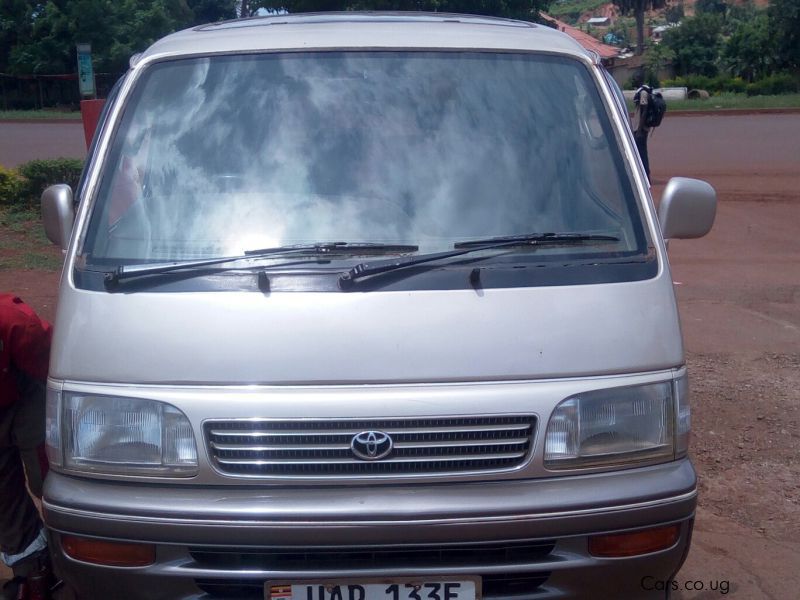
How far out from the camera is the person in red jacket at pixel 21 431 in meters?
3.36

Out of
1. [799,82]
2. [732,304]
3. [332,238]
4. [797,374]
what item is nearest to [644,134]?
[732,304]

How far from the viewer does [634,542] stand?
273 cm


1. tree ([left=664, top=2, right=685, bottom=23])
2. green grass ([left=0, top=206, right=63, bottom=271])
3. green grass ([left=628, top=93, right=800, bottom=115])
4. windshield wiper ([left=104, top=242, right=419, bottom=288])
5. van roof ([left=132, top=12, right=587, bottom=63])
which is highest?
van roof ([left=132, top=12, right=587, bottom=63])

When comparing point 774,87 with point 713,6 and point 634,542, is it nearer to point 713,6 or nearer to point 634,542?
point 634,542

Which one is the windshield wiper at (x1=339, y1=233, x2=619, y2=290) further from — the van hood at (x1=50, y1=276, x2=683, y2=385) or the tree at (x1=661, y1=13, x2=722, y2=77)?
the tree at (x1=661, y1=13, x2=722, y2=77)

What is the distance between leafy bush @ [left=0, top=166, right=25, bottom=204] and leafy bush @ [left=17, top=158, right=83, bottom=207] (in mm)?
39

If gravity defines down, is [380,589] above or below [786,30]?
above

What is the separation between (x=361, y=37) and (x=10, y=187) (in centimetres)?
1059

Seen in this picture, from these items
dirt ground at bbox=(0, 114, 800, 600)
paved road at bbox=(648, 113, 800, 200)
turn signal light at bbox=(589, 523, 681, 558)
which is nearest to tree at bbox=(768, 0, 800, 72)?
paved road at bbox=(648, 113, 800, 200)

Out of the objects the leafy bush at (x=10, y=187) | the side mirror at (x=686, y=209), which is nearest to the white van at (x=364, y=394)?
the side mirror at (x=686, y=209)

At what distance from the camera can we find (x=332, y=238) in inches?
120

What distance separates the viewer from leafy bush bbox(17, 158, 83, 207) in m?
12.5

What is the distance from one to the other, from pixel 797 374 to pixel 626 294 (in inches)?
146

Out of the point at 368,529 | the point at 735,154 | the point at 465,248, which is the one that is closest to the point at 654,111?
the point at 735,154
